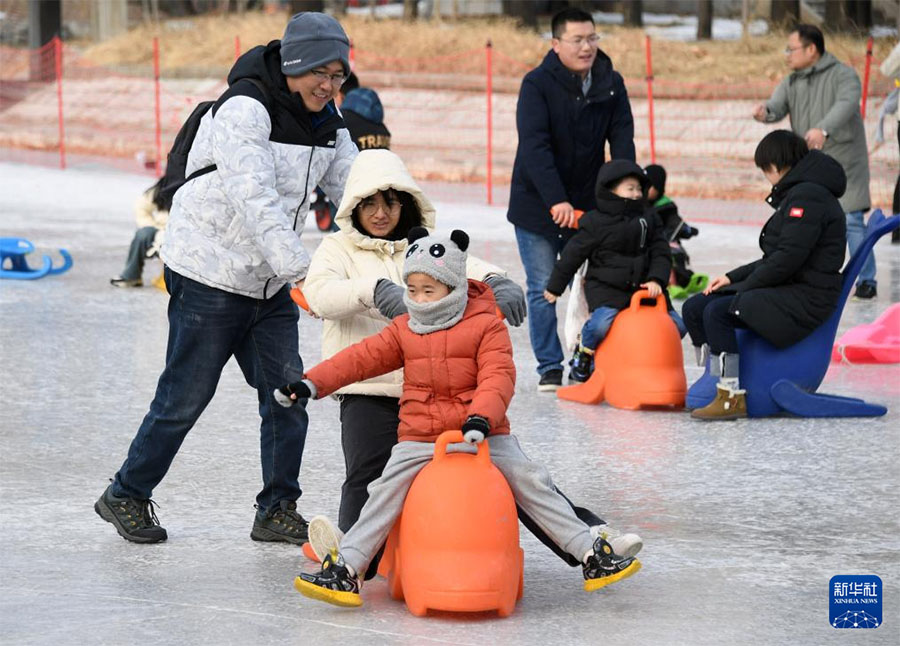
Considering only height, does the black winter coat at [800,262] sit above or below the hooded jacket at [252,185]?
below

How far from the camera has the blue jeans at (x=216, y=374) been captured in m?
5.43

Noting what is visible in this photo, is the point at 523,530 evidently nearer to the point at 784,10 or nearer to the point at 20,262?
the point at 20,262

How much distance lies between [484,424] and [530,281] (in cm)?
401

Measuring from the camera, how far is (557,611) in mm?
4828

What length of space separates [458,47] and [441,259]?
2347 centimetres

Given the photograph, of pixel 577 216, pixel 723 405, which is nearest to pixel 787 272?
pixel 723 405

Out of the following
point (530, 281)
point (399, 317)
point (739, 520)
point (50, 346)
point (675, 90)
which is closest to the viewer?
point (399, 317)

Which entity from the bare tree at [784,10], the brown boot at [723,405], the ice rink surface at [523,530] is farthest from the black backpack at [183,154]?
the bare tree at [784,10]

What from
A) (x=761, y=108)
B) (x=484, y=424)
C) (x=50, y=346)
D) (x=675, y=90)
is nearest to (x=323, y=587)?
(x=484, y=424)

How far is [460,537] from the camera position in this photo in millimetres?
4688

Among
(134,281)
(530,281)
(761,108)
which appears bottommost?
(134,281)

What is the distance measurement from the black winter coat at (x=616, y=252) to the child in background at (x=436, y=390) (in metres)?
3.31

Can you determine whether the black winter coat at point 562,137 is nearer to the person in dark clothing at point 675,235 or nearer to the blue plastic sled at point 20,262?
the person in dark clothing at point 675,235

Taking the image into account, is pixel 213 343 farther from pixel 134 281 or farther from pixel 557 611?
pixel 134 281
